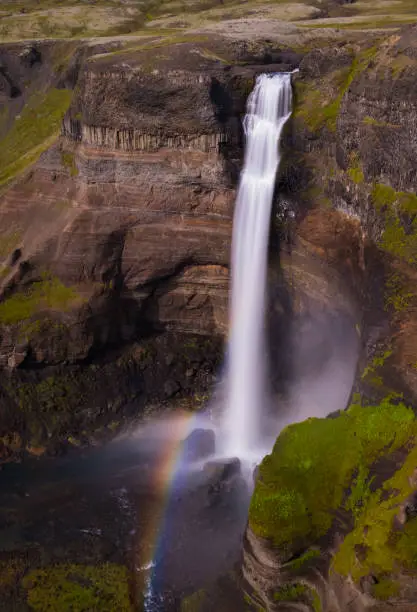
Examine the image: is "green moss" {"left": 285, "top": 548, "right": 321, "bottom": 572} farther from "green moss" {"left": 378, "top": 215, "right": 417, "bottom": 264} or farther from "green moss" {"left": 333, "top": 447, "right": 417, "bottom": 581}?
"green moss" {"left": 378, "top": 215, "right": 417, "bottom": 264}

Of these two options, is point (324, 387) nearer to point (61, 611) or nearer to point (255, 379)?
point (255, 379)

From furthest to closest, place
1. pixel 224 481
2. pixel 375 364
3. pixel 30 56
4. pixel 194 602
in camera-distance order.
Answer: pixel 30 56 < pixel 224 481 < pixel 375 364 < pixel 194 602

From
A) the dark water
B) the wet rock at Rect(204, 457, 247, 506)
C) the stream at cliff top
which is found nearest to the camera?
the dark water

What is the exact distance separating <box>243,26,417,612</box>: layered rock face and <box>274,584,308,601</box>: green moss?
43 millimetres

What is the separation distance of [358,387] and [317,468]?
5424 mm

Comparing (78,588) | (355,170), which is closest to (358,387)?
(355,170)

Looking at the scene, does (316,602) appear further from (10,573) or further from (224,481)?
(10,573)

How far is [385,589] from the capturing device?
2123cm

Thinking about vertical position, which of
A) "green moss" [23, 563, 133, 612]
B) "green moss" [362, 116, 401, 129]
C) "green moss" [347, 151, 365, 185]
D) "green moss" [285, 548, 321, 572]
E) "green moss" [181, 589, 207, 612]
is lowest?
"green moss" [23, 563, 133, 612]

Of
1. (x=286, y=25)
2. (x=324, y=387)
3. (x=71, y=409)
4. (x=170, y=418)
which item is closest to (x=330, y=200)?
(x=324, y=387)

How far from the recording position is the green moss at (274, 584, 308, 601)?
82.2ft

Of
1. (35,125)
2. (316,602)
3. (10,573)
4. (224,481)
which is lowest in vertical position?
(224,481)

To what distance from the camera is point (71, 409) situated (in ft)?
140

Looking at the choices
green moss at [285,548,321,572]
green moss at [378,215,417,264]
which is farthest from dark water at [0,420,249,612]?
green moss at [378,215,417,264]
